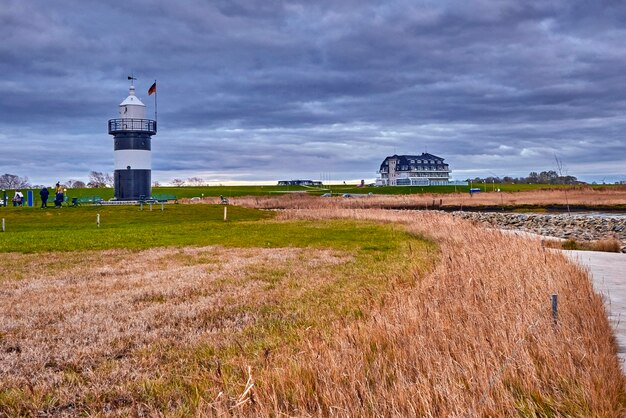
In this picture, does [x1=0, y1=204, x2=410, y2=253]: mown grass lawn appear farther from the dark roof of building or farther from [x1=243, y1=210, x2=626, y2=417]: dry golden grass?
the dark roof of building

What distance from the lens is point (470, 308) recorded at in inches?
323

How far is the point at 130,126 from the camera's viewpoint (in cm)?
5706

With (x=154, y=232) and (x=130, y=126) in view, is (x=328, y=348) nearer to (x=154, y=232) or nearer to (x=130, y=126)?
(x=154, y=232)

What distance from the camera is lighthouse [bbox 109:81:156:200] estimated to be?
2247 inches

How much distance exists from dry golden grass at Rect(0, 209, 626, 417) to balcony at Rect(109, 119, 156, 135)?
4539 centimetres

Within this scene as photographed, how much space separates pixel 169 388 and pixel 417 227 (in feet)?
77.2

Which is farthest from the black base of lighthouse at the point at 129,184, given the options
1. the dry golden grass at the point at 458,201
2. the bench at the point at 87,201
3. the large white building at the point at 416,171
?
the large white building at the point at 416,171

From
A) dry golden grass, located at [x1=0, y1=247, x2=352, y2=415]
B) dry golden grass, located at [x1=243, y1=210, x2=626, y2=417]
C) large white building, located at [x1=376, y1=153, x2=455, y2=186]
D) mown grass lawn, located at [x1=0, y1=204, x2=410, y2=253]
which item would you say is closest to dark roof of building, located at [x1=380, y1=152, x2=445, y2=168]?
large white building, located at [x1=376, y1=153, x2=455, y2=186]

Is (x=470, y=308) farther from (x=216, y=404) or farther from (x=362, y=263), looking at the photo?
(x=362, y=263)

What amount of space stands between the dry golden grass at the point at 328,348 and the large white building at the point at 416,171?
425 feet

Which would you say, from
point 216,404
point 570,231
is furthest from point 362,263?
point 570,231

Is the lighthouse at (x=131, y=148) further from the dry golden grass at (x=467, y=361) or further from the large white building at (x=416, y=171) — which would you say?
the large white building at (x=416, y=171)

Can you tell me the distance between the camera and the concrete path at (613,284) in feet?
25.6

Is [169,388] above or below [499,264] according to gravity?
below
